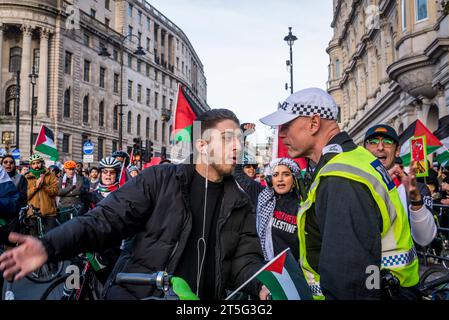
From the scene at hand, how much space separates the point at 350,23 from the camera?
46.2 meters

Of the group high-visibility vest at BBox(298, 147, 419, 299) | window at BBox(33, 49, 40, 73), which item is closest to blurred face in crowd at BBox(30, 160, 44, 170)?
high-visibility vest at BBox(298, 147, 419, 299)

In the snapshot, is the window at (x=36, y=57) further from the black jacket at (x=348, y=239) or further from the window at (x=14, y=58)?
the black jacket at (x=348, y=239)

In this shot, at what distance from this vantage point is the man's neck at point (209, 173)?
118 inches

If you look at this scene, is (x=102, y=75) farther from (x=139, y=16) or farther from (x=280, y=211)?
(x=280, y=211)

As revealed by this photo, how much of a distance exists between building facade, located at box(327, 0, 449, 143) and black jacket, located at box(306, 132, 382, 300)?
11.5 m

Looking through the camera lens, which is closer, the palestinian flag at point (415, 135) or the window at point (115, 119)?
the palestinian flag at point (415, 135)

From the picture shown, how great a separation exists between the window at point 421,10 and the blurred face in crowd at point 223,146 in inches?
821

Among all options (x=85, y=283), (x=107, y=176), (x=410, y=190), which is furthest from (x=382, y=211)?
(x=107, y=176)

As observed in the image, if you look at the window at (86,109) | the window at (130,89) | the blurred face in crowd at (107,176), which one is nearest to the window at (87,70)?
the window at (86,109)

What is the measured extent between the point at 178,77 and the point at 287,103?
76.7 metres

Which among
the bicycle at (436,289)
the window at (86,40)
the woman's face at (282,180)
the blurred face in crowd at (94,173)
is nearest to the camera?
the bicycle at (436,289)

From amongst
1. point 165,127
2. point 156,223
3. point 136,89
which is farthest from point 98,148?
point 156,223

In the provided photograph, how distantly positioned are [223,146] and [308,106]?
62 cm

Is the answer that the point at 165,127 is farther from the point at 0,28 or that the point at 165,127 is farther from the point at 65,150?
the point at 0,28
